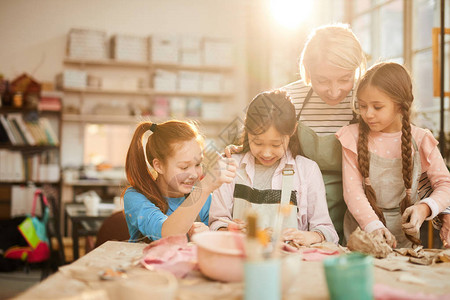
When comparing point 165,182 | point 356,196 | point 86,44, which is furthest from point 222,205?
point 86,44

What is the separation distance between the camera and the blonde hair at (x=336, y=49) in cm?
170

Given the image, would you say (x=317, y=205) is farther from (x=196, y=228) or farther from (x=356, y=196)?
A: (x=196, y=228)

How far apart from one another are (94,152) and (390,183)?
451 centimetres

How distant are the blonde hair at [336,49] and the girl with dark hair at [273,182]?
26cm

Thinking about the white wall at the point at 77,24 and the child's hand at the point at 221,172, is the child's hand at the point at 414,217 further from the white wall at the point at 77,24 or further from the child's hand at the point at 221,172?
the white wall at the point at 77,24

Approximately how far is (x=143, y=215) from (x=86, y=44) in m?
4.30

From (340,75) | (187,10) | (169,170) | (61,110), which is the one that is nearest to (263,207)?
(169,170)

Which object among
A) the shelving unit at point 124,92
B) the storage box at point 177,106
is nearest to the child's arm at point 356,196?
the shelving unit at point 124,92

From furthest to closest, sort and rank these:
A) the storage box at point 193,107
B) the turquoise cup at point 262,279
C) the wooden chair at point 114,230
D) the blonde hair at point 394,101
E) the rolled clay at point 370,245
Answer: the storage box at point 193,107 < the wooden chair at point 114,230 < the blonde hair at point 394,101 < the rolled clay at point 370,245 < the turquoise cup at point 262,279

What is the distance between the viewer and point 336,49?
171cm

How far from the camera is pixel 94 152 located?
5.55 metres

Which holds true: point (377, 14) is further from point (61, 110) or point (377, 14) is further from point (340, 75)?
point (61, 110)

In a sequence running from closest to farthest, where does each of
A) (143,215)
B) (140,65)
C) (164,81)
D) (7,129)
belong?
1. (143,215)
2. (7,129)
3. (164,81)
4. (140,65)

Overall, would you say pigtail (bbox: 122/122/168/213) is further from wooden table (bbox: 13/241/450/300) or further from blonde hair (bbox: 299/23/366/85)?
blonde hair (bbox: 299/23/366/85)
